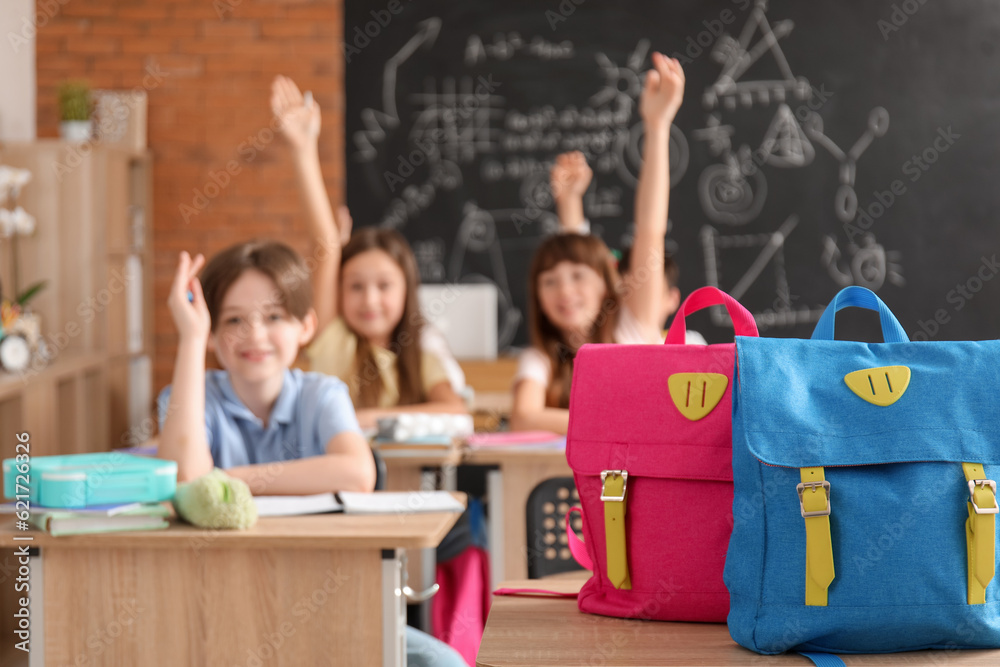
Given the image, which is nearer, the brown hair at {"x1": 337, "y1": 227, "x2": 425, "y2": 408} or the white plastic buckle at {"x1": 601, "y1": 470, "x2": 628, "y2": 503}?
the white plastic buckle at {"x1": 601, "y1": 470, "x2": 628, "y2": 503}

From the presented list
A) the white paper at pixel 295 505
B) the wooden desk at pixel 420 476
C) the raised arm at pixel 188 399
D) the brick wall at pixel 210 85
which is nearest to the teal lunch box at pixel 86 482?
the white paper at pixel 295 505

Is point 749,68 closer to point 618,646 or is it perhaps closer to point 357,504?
point 357,504

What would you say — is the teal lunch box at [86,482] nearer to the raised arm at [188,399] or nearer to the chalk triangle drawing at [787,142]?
the raised arm at [188,399]

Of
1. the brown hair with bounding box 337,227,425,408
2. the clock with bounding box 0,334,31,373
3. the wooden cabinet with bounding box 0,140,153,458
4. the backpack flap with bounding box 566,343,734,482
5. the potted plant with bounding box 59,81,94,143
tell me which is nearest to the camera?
the backpack flap with bounding box 566,343,734,482

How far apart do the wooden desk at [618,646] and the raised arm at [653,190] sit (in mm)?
1337

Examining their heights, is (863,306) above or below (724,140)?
below

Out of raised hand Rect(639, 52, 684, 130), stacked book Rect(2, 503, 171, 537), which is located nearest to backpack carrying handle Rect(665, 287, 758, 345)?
stacked book Rect(2, 503, 171, 537)

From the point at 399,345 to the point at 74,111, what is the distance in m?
2.39

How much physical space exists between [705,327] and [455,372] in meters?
1.74

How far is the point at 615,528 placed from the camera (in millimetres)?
1076

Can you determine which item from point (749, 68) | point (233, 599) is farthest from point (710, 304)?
point (749, 68)

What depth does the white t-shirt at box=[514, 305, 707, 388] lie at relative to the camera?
2.92 m

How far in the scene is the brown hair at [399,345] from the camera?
10.2 feet

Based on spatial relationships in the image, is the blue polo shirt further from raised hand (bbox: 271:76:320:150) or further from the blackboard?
the blackboard
